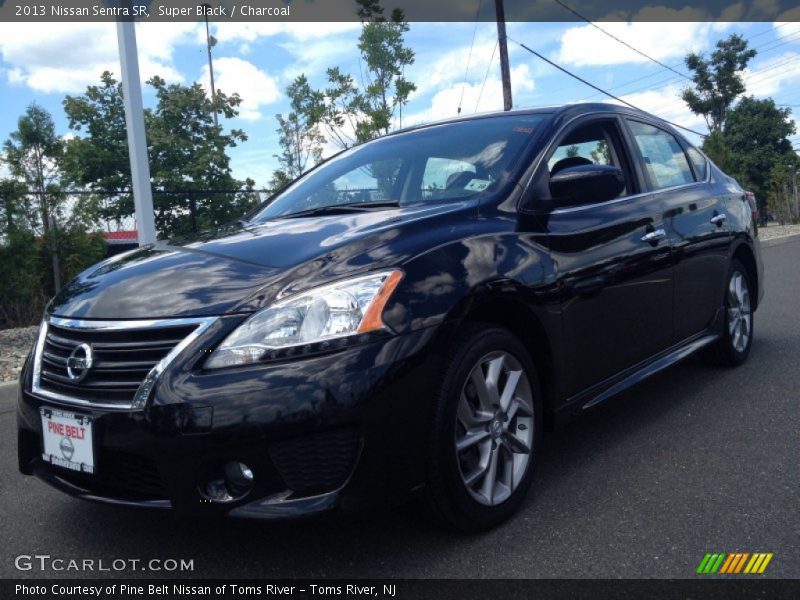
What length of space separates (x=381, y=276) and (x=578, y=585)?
1115 millimetres

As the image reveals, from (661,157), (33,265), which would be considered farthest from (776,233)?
(33,265)

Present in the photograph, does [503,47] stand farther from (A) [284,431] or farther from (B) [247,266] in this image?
(A) [284,431]

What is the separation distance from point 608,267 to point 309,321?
1.55 meters

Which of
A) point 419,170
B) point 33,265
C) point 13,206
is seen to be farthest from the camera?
point 33,265

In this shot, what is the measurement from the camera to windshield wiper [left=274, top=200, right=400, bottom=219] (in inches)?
A: 123

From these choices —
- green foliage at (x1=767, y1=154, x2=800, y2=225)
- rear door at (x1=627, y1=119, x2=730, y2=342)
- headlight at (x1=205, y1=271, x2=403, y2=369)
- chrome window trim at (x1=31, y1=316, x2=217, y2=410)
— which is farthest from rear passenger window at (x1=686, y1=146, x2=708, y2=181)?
green foliage at (x1=767, y1=154, x2=800, y2=225)

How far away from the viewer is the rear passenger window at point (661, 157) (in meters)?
3.95

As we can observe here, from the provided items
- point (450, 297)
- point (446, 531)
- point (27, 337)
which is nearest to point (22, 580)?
point (446, 531)

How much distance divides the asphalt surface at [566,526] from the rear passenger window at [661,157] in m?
1.32

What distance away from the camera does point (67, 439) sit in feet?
7.75

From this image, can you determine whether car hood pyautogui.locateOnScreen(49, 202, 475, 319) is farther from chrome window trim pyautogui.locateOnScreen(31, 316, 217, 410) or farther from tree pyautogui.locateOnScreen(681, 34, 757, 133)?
tree pyautogui.locateOnScreen(681, 34, 757, 133)

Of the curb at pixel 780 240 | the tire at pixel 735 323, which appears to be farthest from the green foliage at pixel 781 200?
the tire at pixel 735 323

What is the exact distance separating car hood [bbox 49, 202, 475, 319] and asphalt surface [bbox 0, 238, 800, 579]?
0.67m

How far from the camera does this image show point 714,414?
3869 millimetres
